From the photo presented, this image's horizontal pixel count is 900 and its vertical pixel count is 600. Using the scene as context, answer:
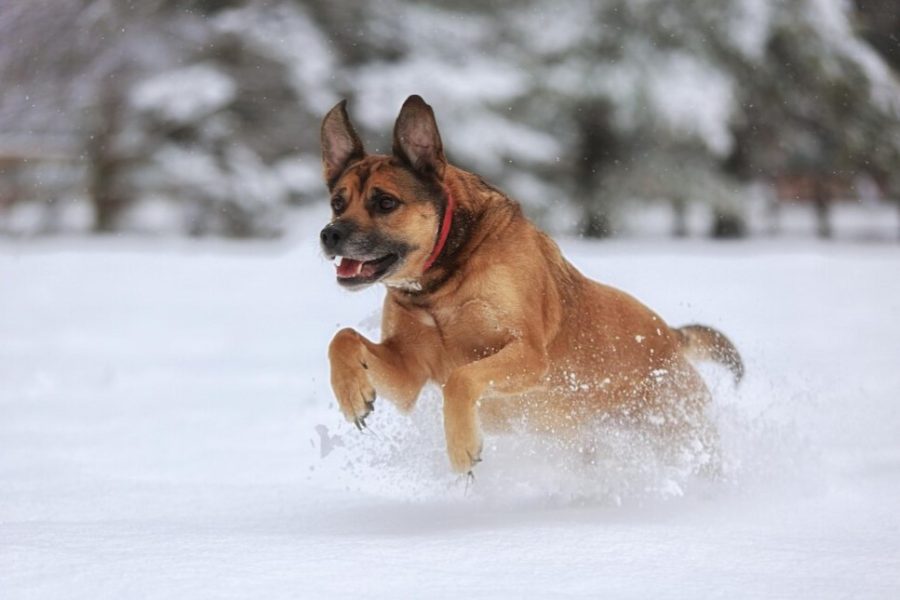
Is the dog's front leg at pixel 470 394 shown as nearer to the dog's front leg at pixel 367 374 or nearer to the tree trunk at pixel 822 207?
the dog's front leg at pixel 367 374

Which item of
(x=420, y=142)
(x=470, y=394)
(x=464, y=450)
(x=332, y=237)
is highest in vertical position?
(x=420, y=142)

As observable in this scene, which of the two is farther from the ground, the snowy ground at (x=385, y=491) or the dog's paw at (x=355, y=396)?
the dog's paw at (x=355, y=396)

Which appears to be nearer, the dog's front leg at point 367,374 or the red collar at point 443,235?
the dog's front leg at point 367,374

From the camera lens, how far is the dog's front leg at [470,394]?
3.93 metres

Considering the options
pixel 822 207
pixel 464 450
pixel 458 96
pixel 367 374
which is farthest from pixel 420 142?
pixel 822 207

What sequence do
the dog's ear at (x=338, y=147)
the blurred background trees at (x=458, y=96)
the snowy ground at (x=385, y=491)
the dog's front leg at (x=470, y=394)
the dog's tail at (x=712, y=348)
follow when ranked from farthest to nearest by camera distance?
the blurred background trees at (x=458, y=96) → the dog's tail at (x=712, y=348) → the dog's ear at (x=338, y=147) → the dog's front leg at (x=470, y=394) → the snowy ground at (x=385, y=491)

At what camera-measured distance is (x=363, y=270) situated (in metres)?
4.13

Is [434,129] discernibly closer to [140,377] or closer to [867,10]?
[140,377]

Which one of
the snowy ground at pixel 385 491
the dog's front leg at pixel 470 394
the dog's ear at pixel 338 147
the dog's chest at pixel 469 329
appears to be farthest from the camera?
the dog's ear at pixel 338 147

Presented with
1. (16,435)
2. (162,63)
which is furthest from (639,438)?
(162,63)

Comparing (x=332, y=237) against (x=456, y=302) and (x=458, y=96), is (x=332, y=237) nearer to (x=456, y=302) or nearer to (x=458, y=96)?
(x=456, y=302)

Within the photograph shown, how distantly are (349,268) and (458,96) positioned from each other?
17290 mm

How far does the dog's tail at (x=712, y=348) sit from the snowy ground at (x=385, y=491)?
0.16 meters

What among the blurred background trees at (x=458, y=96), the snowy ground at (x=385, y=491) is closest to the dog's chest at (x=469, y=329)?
the snowy ground at (x=385, y=491)
